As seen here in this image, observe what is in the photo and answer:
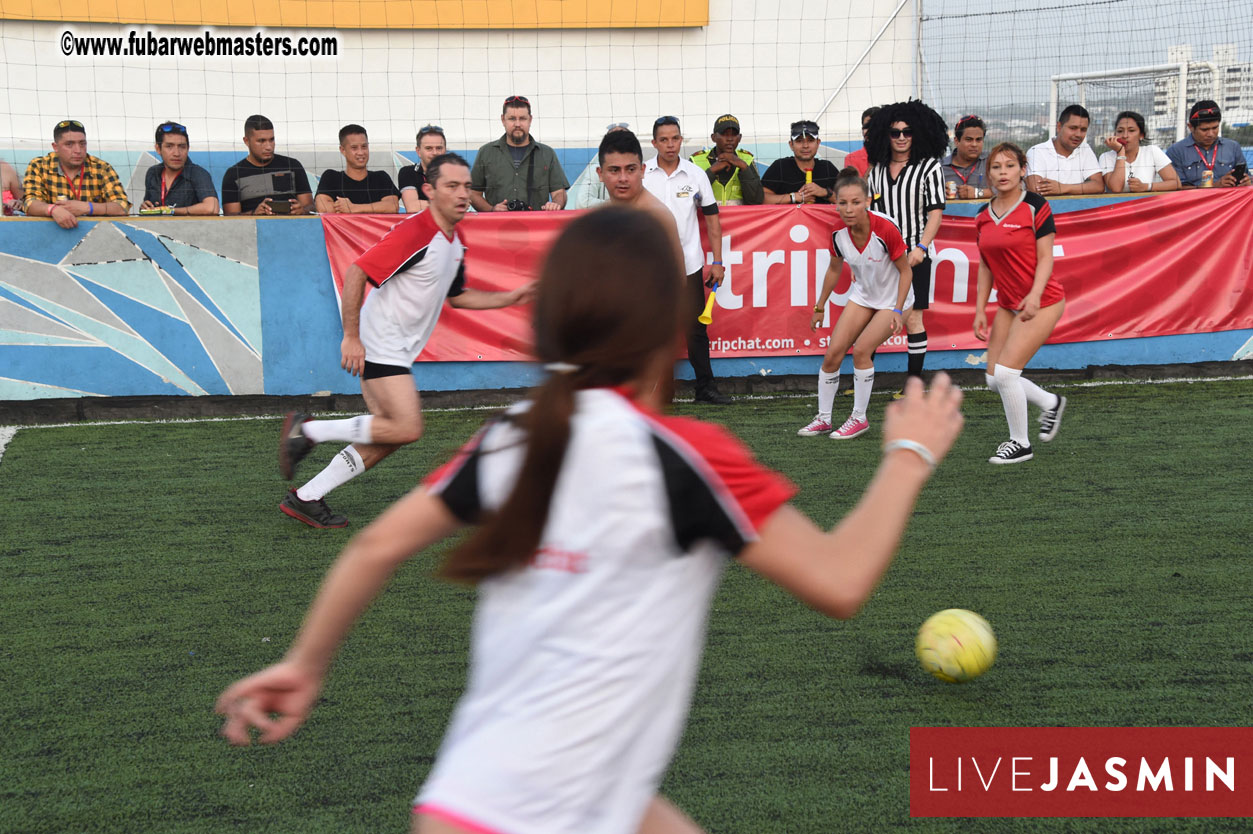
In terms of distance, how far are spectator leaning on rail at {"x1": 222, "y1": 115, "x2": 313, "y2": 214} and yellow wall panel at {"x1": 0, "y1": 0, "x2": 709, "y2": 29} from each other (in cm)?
820

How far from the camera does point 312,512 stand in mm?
6379

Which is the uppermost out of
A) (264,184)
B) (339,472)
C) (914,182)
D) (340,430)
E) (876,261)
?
(264,184)

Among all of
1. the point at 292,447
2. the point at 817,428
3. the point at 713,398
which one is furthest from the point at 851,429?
the point at 292,447

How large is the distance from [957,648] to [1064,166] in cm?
806

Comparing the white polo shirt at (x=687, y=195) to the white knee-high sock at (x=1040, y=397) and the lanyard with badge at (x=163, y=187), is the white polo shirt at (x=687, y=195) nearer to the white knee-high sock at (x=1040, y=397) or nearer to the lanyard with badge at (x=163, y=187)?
the white knee-high sock at (x=1040, y=397)

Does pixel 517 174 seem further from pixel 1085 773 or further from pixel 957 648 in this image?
pixel 1085 773

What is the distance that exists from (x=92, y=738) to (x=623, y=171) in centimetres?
520

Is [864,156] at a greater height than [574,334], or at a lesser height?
greater

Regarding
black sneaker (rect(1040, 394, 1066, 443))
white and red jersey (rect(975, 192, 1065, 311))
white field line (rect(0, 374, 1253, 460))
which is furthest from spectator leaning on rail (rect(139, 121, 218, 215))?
black sneaker (rect(1040, 394, 1066, 443))

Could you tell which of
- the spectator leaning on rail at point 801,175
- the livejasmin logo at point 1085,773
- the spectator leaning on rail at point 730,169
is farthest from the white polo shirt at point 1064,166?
the livejasmin logo at point 1085,773

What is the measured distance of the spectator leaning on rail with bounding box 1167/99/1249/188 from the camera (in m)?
10.7

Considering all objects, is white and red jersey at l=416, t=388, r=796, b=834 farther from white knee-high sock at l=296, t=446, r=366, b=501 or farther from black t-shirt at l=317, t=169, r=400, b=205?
black t-shirt at l=317, t=169, r=400, b=205

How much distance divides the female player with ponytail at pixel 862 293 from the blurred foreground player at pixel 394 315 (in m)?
3.37

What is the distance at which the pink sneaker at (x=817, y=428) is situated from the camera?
8695mm
